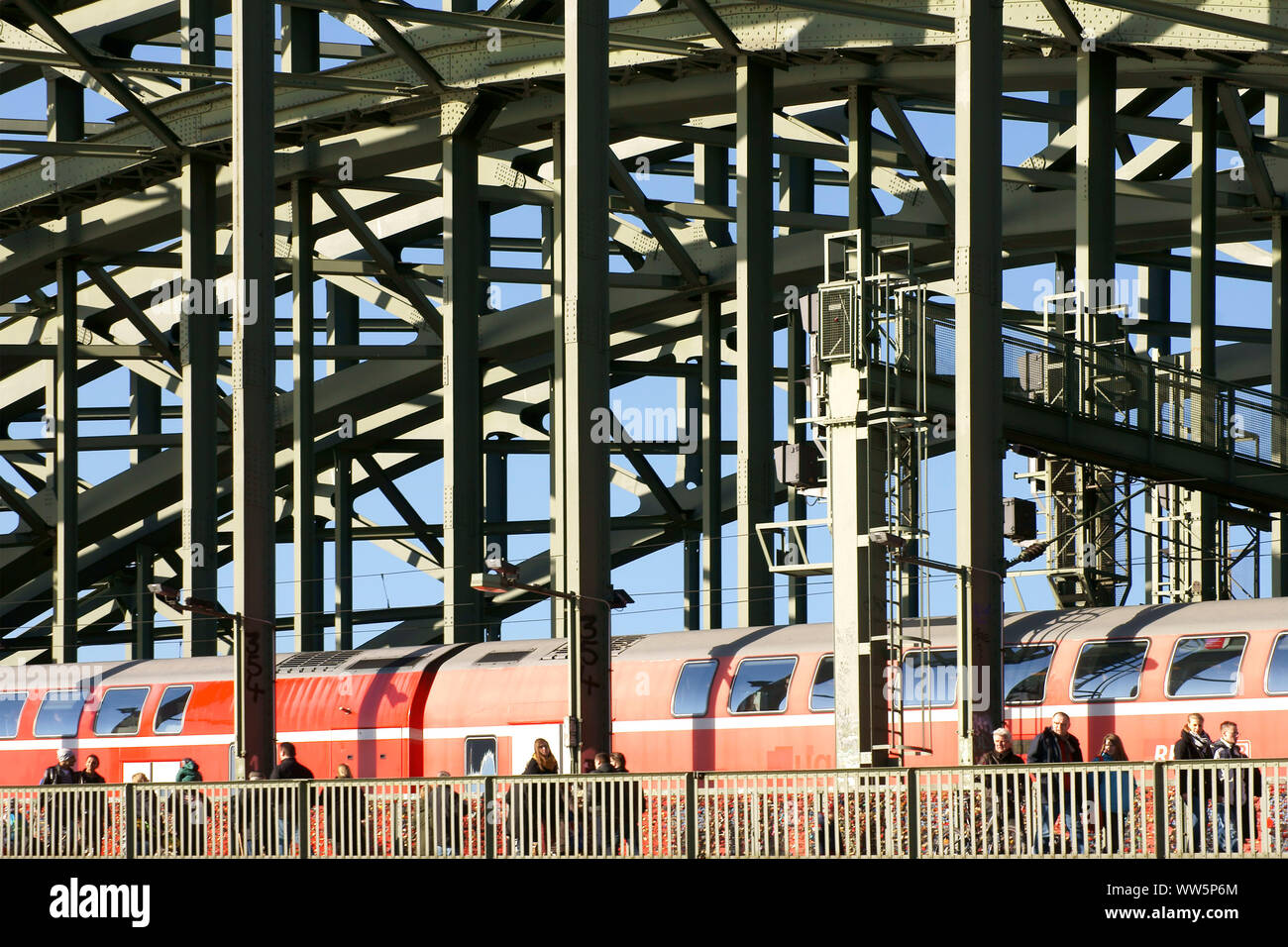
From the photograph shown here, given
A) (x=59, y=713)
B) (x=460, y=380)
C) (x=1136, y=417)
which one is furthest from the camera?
(x=460, y=380)

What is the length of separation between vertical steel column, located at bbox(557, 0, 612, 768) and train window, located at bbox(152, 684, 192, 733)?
8.57m

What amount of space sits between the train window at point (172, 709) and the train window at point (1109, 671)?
15.0 metres

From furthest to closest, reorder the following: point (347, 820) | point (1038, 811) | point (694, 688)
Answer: point (694, 688) < point (347, 820) < point (1038, 811)

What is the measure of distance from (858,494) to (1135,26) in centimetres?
1459

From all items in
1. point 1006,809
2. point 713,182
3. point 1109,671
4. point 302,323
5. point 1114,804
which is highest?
point 713,182

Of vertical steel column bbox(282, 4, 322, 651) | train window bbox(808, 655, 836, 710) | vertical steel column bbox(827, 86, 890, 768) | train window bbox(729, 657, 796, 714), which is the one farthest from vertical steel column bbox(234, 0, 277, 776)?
vertical steel column bbox(282, 4, 322, 651)

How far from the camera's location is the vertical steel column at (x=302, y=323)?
44.3 metres

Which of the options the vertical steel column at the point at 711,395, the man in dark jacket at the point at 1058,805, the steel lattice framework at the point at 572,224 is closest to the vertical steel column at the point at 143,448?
the steel lattice framework at the point at 572,224

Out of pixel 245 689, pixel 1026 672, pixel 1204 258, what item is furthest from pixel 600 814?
pixel 1204 258

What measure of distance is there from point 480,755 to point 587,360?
21.1 feet

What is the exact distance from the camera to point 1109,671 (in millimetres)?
26922

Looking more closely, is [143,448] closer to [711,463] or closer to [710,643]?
[711,463]
